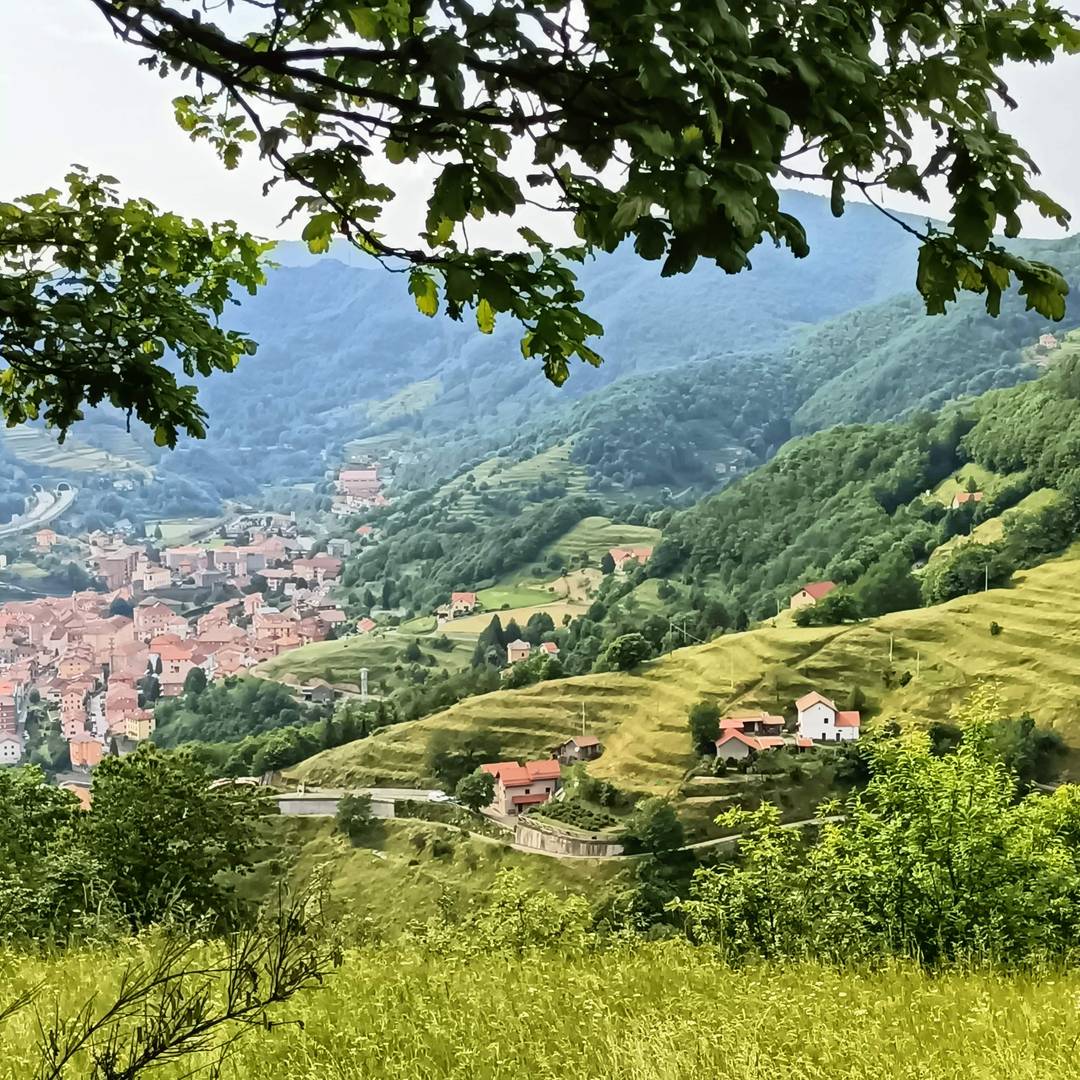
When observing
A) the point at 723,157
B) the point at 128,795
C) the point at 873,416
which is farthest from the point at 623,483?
the point at 723,157

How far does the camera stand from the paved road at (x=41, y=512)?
6762 centimetres

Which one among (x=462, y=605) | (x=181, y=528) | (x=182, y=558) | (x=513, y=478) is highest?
(x=181, y=528)

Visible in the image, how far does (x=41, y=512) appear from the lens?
6869 cm

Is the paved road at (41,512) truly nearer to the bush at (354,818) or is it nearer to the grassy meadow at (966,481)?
the bush at (354,818)

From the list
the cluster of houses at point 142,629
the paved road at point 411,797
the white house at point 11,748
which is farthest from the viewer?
the cluster of houses at point 142,629

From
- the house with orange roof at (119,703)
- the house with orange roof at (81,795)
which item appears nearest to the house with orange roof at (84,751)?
the house with orange roof at (119,703)

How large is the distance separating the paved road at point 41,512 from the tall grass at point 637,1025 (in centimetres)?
7149

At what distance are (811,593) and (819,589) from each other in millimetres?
413

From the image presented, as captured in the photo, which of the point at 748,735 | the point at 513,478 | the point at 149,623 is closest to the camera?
the point at 748,735

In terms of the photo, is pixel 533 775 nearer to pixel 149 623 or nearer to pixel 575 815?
pixel 575 815

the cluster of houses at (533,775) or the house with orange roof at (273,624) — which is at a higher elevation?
the house with orange roof at (273,624)

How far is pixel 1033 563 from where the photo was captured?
41.2 meters

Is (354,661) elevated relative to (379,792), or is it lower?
elevated

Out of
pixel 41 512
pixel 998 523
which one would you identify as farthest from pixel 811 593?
Answer: pixel 41 512
